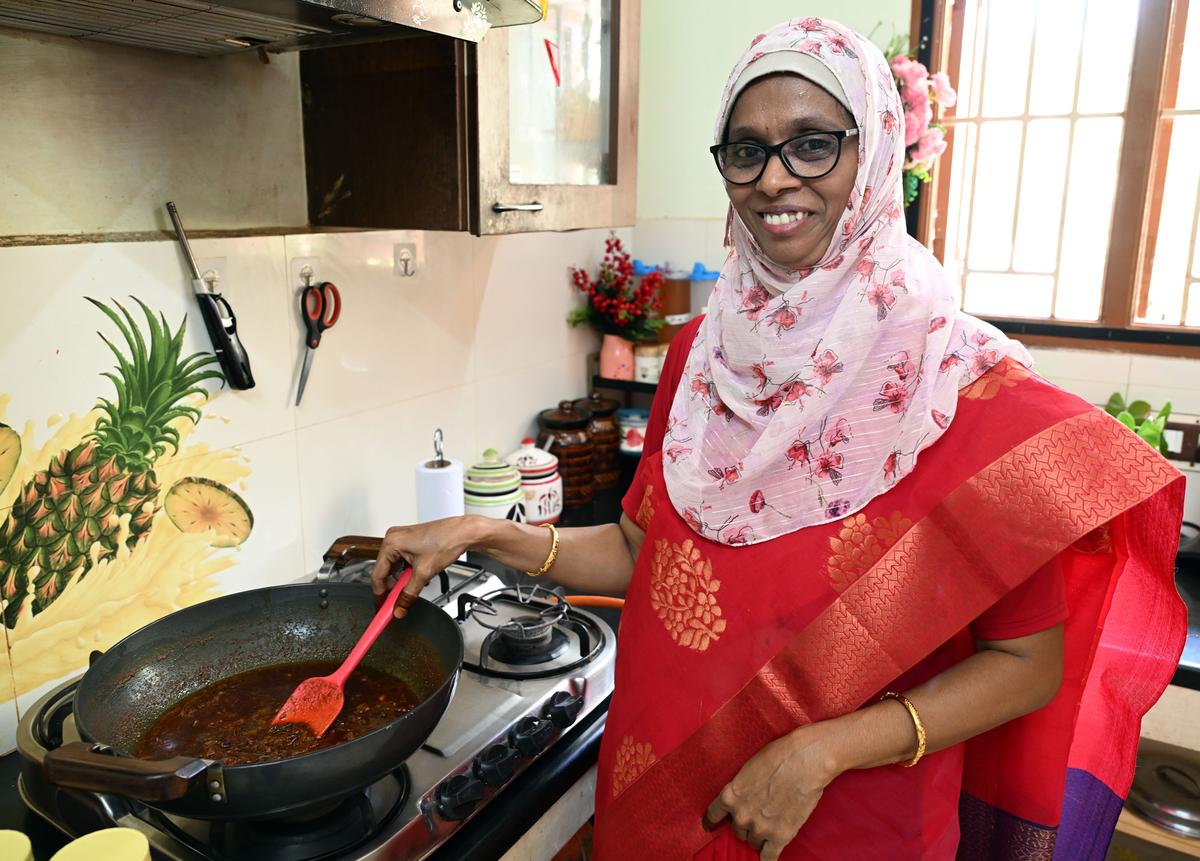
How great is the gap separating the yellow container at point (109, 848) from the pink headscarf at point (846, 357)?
623 mm

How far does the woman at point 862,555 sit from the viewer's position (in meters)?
0.89

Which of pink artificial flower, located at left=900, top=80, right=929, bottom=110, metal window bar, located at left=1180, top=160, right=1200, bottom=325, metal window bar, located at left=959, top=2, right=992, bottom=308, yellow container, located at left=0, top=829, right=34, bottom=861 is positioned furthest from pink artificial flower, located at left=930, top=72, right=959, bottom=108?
yellow container, located at left=0, top=829, right=34, bottom=861

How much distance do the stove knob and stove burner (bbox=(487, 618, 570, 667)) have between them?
8.4 inches

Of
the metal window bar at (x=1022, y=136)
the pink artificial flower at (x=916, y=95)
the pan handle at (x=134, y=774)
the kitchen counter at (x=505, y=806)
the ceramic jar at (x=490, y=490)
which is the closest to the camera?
the pan handle at (x=134, y=774)

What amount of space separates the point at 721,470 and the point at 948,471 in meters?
0.24

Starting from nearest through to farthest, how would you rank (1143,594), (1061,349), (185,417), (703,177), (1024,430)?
(1024,430), (1143,594), (185,417), (1061,349), (703,177)

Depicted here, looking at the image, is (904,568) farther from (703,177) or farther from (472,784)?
(703,177)

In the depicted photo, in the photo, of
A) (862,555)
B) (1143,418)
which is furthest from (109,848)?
(1143,418)

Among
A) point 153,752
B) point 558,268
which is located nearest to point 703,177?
point 558,268

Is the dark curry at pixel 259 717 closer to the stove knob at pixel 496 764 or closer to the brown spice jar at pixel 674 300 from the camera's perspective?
the stove knob at pixel 496 764

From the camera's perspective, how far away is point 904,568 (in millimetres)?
917

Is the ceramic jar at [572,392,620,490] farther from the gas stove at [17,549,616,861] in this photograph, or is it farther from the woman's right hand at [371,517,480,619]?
the woman's right hand at [371,517,480,619]

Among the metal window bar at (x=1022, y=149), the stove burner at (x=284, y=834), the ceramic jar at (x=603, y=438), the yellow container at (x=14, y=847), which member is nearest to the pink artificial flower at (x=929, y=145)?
the metal window bar at (x=1022, y=149)

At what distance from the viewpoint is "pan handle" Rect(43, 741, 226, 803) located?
2.33ft
